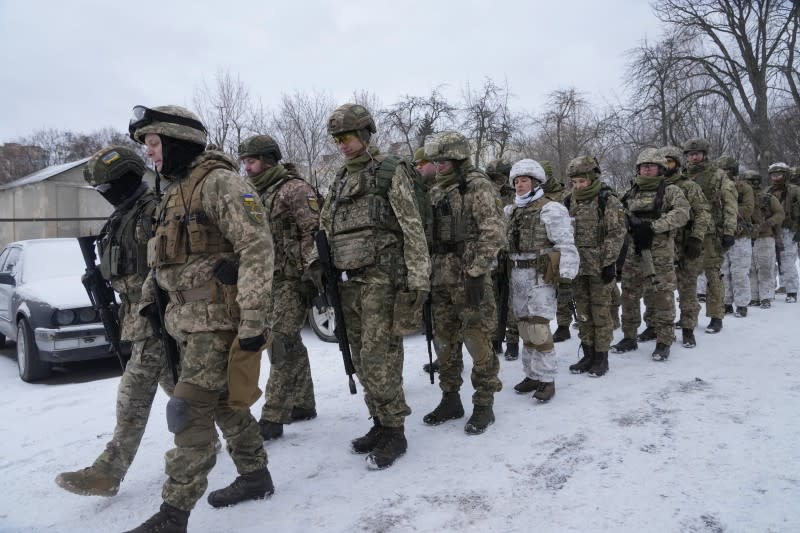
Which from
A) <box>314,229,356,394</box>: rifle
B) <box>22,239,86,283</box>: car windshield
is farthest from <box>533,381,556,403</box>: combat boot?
<box>22,239,86,283</box>: car windshield

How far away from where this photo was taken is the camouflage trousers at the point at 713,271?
700 centimetres

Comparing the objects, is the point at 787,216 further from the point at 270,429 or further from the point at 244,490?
the point at 244,490

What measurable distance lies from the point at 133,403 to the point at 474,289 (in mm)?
2375

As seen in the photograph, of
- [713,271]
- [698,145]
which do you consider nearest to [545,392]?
[713,271]

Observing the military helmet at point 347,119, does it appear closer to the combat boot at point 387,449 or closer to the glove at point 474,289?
the glove at point 474,289

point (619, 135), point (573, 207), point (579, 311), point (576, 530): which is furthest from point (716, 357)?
point (619, 135)

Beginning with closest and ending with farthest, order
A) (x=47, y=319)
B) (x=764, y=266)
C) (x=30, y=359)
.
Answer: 1. (x=47, y=319)
2. (x=30, y=359)
3. (x=764, y=266)

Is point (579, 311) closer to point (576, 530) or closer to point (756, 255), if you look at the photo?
point (576, 530)

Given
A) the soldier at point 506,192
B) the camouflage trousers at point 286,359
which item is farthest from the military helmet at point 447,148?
the soldier at point 506,192

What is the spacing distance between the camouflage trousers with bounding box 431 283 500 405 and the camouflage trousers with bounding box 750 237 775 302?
7.23 m

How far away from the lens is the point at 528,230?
184 inches

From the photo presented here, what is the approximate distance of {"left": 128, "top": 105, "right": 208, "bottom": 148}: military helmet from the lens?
109 inches

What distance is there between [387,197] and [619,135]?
72.8 ft

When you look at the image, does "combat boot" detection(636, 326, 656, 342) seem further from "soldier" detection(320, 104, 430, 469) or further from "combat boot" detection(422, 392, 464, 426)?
"soldier" detection(320, 104, 430, 469)
